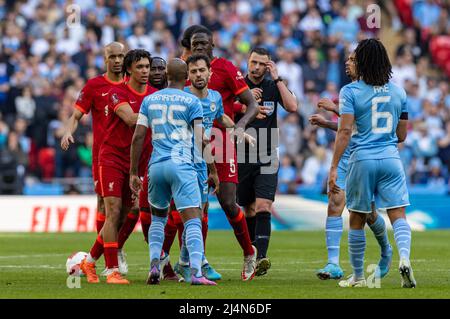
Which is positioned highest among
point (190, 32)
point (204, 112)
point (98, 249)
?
point (190, 32)

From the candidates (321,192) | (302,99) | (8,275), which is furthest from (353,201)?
(302,99)

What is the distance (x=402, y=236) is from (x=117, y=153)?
133 inches

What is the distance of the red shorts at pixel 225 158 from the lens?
43.0ft

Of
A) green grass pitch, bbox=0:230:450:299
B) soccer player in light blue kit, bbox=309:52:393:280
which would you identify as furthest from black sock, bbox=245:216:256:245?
soccer player in light blue kit, bbox=309:52:393:280

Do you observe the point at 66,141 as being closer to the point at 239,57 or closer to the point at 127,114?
the point at 127,114

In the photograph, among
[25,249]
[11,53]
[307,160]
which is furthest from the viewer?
[11,53]

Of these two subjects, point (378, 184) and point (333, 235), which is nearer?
point (378, 184)

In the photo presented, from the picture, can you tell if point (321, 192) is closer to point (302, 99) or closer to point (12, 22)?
point (302, 99)

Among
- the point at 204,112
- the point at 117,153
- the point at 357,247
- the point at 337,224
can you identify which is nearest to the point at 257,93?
the point at 204,112

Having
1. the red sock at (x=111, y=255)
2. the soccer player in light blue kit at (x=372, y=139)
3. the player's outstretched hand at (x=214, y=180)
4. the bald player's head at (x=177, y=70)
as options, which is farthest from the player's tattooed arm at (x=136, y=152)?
the soccer player in light blue kit at (x=372, y=139)

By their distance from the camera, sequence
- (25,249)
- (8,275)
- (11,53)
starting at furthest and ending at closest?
(11,53) → (25,249) → (8,275)

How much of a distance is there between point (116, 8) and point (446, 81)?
359 inches

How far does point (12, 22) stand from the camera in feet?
95.8

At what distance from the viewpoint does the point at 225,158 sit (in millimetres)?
13195
